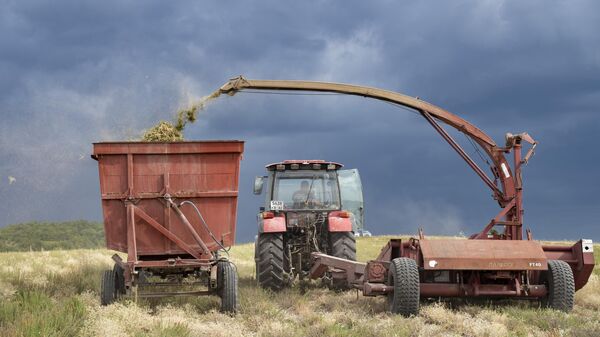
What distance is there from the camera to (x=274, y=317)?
9391 mm

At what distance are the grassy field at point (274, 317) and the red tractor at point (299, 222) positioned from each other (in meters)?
0.51

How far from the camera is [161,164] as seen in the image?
34.1 ft

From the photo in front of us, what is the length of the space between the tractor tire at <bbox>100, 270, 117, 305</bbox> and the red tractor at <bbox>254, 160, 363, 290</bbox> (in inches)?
109

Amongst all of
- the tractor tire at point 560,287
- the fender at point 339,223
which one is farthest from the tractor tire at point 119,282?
the tractor tire at point 560,287

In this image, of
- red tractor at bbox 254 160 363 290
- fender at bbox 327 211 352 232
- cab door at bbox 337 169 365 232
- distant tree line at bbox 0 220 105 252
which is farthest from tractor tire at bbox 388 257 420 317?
distant tree line at bbox 0 220 105 252

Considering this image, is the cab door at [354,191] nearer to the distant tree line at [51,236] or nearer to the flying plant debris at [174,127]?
the flying plant debris at [174,127]

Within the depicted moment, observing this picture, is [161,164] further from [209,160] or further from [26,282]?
[26,282]

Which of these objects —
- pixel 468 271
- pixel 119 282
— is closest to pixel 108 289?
pixel 119 282

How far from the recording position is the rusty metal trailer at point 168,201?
10.3 m

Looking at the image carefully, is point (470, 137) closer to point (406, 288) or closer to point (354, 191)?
point (354, 191)

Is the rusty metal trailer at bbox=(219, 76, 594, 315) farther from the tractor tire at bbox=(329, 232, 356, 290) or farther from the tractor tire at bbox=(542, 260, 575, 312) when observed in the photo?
the tractor tire at bbox=(329, 232, 356, 290)

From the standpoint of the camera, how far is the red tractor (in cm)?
1202

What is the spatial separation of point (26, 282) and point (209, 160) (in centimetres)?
494

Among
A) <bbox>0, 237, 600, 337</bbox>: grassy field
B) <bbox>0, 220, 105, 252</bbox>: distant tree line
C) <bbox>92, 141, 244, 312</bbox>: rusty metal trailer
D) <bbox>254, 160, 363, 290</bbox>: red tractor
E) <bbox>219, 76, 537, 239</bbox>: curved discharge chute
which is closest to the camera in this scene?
<bbox>0, 237, 600, 337</bbox>: grassy field
